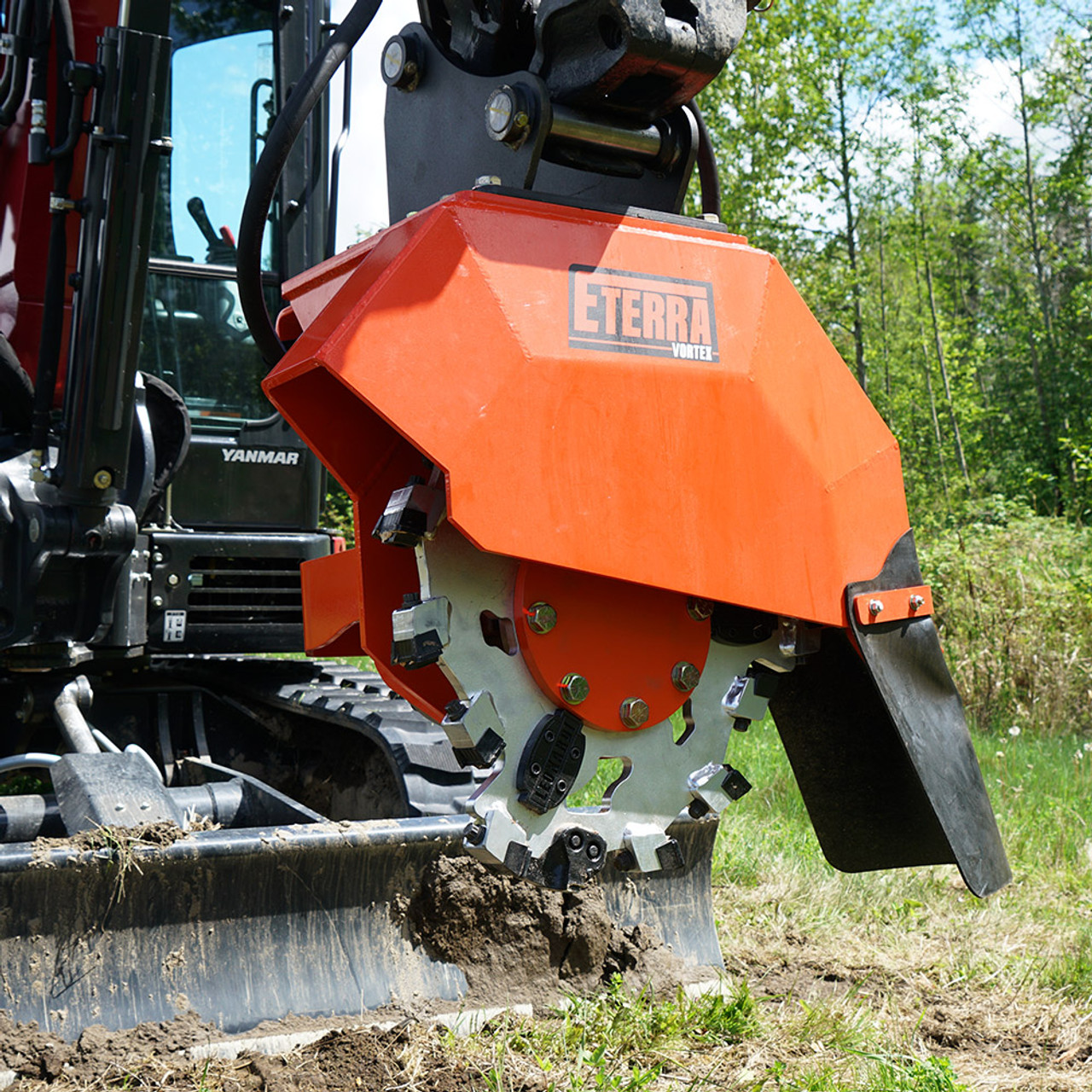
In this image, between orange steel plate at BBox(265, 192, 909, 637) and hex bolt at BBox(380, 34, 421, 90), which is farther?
hex bolt at BBox(380, 34, 421, 90)

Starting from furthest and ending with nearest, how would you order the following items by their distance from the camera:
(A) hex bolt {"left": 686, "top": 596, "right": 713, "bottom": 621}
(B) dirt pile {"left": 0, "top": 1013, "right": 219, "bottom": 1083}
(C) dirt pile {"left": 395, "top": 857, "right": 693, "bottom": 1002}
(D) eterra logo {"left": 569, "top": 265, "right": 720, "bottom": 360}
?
(C) dirt pile {"left": 395, "top": 857, "right": 693, "bottom": 1002} < (B) dirt pile {"left": 0, "top": 1013, "right": 219, "bottom": 1083} < (A) hex bolt {"left": 686, "top": 596, "right": 713, "bottom": 621} < (D) eterra logo {"left": 569, "top": 265, "right": 720, "bottom": 360}

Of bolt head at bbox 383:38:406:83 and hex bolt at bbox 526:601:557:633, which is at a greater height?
bolt head at bbox 383:38:406:83

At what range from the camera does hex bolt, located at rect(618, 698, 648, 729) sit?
65.7 inches

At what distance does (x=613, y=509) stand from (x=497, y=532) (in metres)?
0.18

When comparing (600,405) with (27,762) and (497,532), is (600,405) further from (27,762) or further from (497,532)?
(27,762)

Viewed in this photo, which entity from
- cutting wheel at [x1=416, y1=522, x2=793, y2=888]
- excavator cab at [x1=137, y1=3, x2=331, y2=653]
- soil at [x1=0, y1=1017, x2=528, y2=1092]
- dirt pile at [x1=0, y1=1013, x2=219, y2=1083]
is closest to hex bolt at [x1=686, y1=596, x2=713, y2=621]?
cutting wheel at [x1=416, y1=522, x2=793, y2=888]

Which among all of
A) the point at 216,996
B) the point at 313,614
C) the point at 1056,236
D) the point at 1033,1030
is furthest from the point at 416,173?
the point at 1056,236

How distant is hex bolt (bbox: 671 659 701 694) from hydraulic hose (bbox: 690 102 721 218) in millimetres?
741

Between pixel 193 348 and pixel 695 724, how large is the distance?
2.52 metres

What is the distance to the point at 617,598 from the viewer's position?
1696mm

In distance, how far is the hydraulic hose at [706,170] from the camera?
6.16ft

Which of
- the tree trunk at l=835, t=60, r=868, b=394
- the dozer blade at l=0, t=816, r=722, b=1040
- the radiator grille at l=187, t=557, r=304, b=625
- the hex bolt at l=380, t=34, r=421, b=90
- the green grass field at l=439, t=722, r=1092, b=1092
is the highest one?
the tree trunk at l=835, t=60, r=868, b=394

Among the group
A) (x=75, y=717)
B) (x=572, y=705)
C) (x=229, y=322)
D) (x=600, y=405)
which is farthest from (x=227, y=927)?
(x=229, y=322)

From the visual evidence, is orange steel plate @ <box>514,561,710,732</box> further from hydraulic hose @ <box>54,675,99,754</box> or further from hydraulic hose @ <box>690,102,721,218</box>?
hydraulic hose @ <box>54,675,99,754</box>
